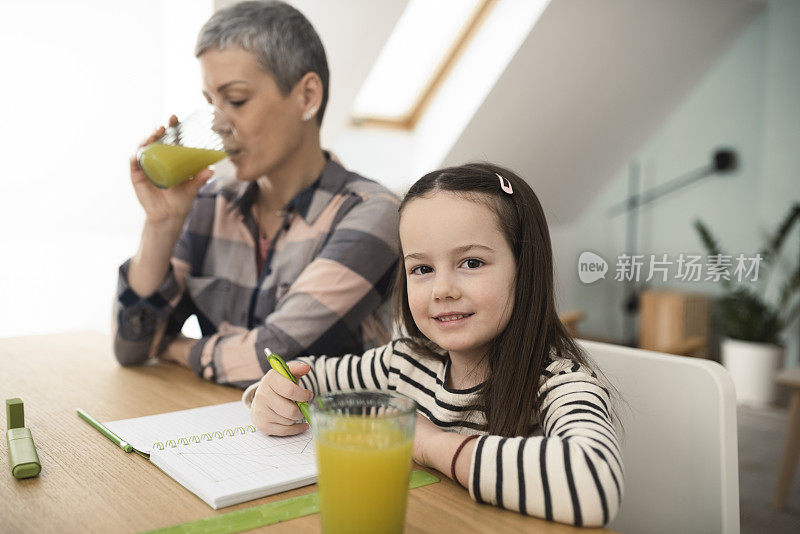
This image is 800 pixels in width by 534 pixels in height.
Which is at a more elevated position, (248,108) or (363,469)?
(248,108)

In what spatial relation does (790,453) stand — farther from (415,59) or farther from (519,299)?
(415,59)

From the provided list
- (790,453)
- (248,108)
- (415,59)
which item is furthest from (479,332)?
(415,59)

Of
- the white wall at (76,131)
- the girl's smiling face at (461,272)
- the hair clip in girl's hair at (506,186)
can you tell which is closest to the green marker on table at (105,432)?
the girl's smiling face at (461,272)

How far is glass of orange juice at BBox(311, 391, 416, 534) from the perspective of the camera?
50cm

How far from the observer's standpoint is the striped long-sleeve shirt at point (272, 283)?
1.11 meters

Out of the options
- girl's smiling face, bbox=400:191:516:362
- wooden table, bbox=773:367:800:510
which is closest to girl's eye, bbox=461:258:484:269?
girl's smiling face, bbox=400:191:516:362

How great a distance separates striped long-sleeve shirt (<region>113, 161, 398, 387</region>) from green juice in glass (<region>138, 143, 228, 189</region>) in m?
0.15

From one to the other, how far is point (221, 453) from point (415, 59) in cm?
255

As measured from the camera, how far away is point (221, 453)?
0.73 m

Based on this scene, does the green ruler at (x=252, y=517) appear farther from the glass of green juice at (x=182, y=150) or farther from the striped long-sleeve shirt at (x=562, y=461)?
the glass of green juice at (x=182, y=150)

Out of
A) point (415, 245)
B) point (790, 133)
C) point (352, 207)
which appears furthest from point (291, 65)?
point (790, 133)

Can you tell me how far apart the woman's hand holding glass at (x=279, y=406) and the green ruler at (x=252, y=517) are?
0.15 meters

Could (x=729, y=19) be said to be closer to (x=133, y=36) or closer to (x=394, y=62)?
(x=394, y=62)

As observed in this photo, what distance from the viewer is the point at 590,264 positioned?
136 centimetres
